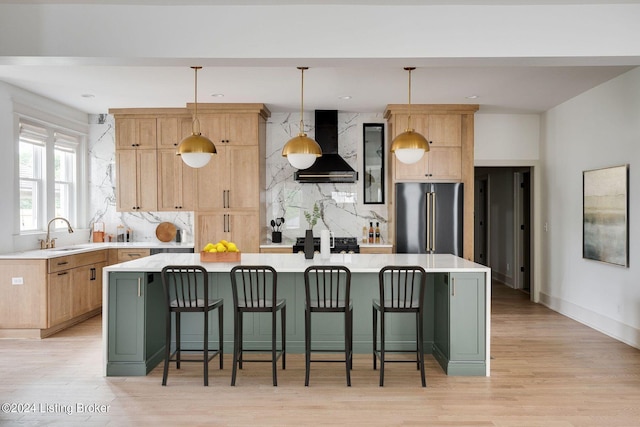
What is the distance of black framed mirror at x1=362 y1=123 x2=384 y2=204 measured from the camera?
722 cm

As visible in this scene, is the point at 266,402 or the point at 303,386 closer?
the point at 266,402

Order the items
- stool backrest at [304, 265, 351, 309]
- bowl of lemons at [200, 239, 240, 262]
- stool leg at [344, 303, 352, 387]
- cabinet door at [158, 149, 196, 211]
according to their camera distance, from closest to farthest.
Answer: stool backrest at [304, 265, 351, 309], stool leg at [344, 303, 352, 387], bowl of lemons at [200, 239, 240, 262], cabinet door at [158, 149, 196, 211]

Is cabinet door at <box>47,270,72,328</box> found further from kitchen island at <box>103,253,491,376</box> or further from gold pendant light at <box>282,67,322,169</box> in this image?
gold pendant light at <box>282,67,322,169</box>

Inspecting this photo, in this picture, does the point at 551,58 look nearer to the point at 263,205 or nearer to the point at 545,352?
the point at 545,352

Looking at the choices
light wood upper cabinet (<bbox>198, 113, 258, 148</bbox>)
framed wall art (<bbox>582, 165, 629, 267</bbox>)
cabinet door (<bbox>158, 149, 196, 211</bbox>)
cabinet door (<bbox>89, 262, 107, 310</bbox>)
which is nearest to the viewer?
framed wall art (<bbox>582, 165, 629, 267</bbox>)

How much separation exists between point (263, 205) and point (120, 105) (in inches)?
94.0

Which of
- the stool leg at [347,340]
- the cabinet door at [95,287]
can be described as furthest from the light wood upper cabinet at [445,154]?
the cabinet door at [95,287]

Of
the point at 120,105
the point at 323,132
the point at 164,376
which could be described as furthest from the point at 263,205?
the point at 164,376

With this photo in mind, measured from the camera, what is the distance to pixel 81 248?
638cm

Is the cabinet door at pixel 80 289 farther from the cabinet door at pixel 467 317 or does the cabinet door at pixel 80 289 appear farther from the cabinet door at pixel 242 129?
the cabinet door at pixel 467 317

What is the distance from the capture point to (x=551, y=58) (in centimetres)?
347

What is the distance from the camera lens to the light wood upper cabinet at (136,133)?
22.8 ft

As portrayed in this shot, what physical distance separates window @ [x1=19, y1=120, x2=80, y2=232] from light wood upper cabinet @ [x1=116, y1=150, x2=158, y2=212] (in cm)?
75

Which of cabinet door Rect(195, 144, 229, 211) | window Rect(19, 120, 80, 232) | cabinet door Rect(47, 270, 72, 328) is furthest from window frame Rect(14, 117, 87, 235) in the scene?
cabinet door Rect(195, 144, 229, 211)
